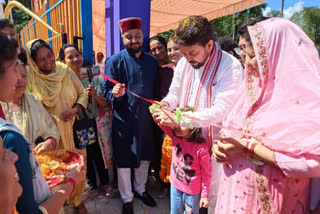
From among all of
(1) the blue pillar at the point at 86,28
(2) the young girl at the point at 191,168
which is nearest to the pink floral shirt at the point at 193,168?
(2) the young girl at the point at 191,168

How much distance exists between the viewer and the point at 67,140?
2.59m

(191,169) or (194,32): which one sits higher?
(194,32)

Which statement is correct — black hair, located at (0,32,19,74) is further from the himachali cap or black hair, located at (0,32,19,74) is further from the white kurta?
the himachali cap

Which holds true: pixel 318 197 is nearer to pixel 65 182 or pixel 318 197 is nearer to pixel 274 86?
pixel 274 86

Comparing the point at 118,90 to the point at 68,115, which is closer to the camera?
the point at 118,90

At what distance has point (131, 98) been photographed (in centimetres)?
264

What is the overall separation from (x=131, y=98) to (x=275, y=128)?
1790 millimetres

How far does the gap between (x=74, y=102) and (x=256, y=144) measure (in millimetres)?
2134

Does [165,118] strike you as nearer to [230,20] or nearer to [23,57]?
[23,57]

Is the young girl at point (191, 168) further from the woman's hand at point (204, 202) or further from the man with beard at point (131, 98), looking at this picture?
the man with beard at point (131, 98)

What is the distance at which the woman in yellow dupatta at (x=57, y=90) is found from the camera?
7.65 feet

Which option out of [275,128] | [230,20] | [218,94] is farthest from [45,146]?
[230,20]

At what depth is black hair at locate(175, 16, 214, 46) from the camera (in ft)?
5.33

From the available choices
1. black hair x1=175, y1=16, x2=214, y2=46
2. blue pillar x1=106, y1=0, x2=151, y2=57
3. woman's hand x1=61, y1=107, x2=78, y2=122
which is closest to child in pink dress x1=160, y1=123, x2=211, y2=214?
black hair x1=175, y1=16, x2=214, y2=46
